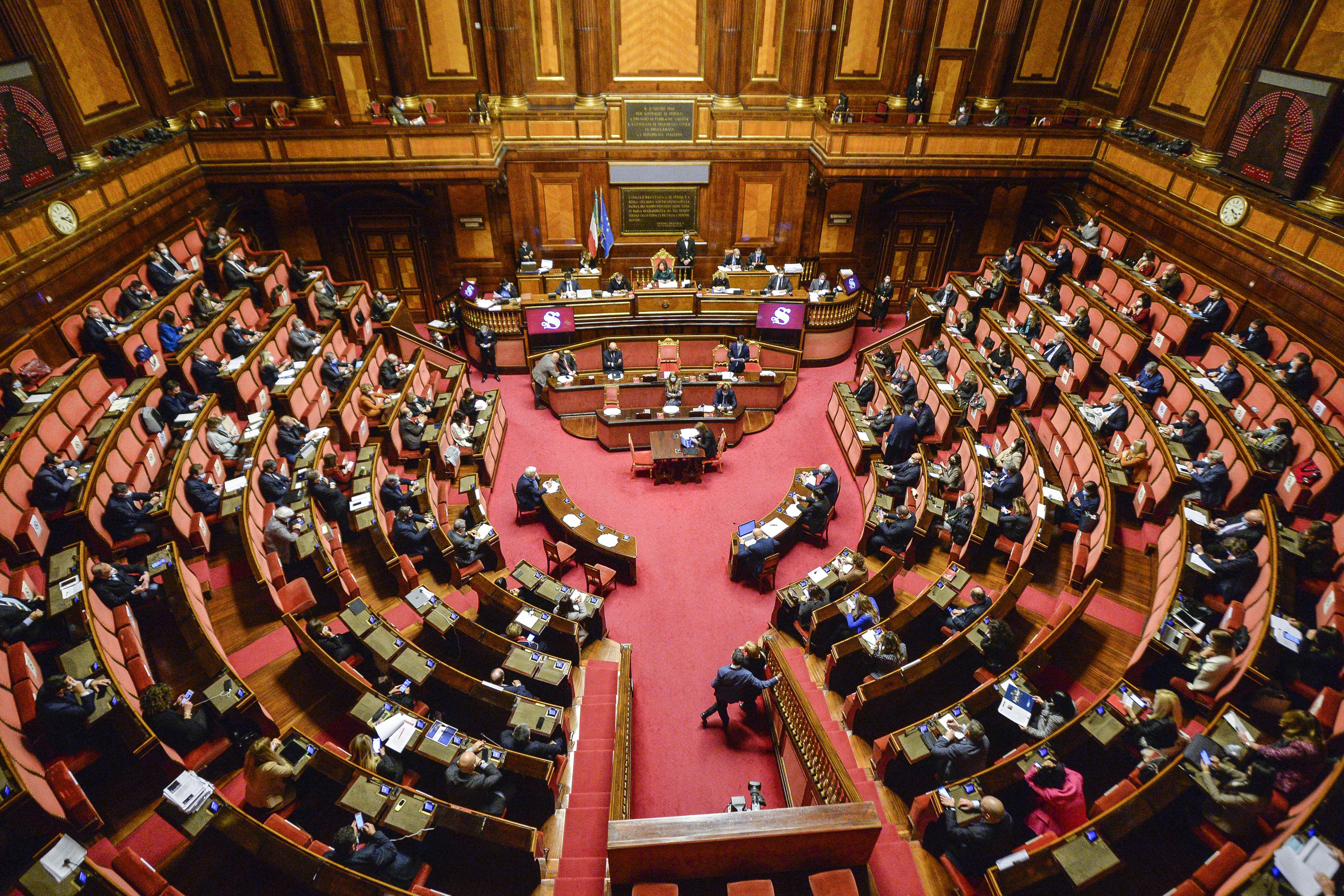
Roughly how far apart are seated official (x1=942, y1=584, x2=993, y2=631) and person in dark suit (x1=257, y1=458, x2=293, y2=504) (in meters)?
7.88

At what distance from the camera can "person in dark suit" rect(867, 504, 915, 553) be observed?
8.54 m

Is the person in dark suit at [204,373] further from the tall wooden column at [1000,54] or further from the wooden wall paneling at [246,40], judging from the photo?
the tall wooden column at [1000,54]

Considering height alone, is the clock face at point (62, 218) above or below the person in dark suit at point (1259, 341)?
above

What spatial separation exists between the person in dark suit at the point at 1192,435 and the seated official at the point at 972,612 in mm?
3174

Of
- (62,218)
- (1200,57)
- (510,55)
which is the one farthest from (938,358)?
(62,218)

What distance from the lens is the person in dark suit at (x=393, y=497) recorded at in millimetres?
8664

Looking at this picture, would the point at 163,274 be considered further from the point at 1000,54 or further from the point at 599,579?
the point at 1000,54

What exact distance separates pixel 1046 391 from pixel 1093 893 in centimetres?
713

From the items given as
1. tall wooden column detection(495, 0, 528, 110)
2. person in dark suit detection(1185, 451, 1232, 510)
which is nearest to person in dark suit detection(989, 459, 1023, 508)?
person in dark suit detection(1185, 451, 1232, 510)

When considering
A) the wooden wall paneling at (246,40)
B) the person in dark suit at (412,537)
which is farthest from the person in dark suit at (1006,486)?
the wooden wall paneling at (246,40)

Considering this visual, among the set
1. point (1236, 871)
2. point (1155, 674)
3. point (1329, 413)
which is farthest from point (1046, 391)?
point (1236, 871)

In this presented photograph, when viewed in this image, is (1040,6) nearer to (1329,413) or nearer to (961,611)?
(1329,413)

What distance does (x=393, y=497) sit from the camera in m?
8.66

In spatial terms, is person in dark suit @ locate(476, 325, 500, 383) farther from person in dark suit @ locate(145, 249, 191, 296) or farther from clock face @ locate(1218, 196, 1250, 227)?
clock face @ locate(1218, 196, 1250, 227)
